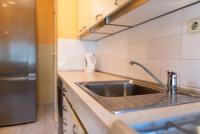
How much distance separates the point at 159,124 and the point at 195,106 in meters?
0.28

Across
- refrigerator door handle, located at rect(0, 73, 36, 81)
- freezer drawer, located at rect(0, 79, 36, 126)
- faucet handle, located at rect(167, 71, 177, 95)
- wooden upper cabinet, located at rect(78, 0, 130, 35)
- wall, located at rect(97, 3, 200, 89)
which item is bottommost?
freezer drawer, located at rect(0, 79, 36, 126)

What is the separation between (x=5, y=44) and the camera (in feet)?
7.17

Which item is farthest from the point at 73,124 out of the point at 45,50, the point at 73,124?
the point at 45,50

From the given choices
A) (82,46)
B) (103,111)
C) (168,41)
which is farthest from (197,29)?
(82,46)

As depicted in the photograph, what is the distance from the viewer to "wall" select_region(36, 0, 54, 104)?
128 inches

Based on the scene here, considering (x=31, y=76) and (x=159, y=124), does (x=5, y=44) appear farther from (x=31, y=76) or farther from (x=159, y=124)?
(x=159, y=124)

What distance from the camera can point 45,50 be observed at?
3293mm

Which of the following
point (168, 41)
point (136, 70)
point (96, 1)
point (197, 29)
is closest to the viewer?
point (197, 29)

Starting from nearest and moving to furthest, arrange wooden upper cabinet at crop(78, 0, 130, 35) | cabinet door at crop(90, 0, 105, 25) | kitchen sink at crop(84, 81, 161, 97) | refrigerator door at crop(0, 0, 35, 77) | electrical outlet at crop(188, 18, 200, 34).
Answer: electrical outlet at crop(188, 18, 200, 34)
wooden upper cabinet at crop(78, 0, 130, 35)
kitchen sink at crop(84, 81, 161, 97)
cabinet door at crop(90, 0, 105, 25)
refrigerator door at crop(0, 0, 35, 77)

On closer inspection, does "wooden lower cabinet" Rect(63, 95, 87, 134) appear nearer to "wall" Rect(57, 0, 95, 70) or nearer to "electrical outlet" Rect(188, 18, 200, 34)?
"electrical outlet" Rect(188, 18, 200, 34)

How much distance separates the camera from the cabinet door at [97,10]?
134cm

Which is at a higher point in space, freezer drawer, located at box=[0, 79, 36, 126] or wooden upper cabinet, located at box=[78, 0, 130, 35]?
wooden upper cabinet, located at box=[78, 0, 130, 35]

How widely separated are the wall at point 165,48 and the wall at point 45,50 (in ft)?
6.86

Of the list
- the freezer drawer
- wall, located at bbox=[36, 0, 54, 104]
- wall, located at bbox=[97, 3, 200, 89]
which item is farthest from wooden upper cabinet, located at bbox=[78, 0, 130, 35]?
wall, located at bbox=[36, 0, 54, 104]
